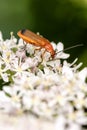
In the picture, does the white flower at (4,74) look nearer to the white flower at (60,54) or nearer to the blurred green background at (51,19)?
the white flower at (60,54)

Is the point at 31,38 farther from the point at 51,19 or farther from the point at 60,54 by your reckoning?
the point at 51,19

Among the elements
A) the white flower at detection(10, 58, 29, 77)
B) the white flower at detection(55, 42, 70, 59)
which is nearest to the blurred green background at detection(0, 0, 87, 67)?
the white flower at detection(55, 42, 70, 59)

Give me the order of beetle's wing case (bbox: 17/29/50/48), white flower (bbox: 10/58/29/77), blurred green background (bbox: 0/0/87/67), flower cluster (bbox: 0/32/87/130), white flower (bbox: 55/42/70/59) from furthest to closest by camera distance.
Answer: blurred green background (bbox: 0/0/87/67) < white flower (bbox: 55/42/70/59) < beetle's wing case (bbox: 17/29/50/48) < white flower (bbox: 10/58/29/77) < flower cluster (bbox: 0/32/87/130)

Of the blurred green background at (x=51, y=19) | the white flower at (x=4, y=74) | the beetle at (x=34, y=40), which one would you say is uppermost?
the blurred green background at (x=51, y=19)

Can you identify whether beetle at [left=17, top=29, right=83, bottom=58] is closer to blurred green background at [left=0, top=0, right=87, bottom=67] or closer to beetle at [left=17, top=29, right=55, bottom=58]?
beetle at [left=17, top=29, right=55, bottom=58]

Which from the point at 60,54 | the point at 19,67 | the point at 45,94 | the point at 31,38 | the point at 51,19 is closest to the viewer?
the point at 45,94

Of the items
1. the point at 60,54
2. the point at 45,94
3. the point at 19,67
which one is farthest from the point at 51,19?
the point at 45,94

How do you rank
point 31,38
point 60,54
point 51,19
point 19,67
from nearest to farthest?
point 19,67 < point 31,38 < point 60,54 < point 51,19

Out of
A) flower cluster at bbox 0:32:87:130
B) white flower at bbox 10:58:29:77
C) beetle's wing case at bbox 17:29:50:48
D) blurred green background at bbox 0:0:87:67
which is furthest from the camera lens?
blurred green background at bbox 0:0:87:67

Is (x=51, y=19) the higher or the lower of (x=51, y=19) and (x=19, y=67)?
the higher

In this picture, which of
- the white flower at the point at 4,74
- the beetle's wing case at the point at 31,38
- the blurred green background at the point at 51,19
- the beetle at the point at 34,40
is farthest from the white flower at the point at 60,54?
the blurred green background at the point at 51,19
